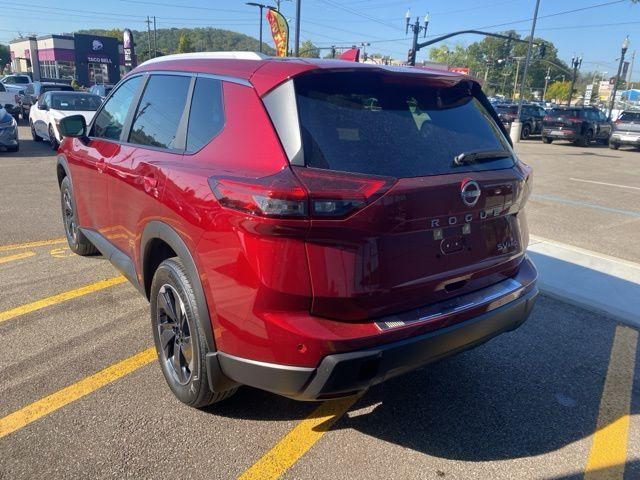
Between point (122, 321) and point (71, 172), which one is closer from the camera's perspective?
point (122, 321)

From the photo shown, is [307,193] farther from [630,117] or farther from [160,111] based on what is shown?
[630,117]

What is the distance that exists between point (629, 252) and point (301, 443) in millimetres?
5461

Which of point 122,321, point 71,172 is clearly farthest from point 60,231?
point 122,321

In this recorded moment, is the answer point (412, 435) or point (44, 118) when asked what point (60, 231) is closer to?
point (412, 435)

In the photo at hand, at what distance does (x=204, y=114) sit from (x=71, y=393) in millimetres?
1774

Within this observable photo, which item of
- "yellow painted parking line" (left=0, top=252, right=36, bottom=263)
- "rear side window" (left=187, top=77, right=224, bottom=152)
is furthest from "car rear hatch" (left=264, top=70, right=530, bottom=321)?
"yellow painted parking line" (left=0, top=252, right=36, bottom=263)

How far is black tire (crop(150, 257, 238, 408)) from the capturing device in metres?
2.46

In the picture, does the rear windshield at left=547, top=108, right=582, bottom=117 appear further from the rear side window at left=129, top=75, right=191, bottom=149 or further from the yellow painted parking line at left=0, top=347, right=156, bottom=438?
the yellow painted parking line at left=0, top=347, right=156, bottom=438

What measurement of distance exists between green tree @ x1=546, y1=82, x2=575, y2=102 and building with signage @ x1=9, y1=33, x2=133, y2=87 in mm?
88269

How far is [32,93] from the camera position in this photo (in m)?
20.8

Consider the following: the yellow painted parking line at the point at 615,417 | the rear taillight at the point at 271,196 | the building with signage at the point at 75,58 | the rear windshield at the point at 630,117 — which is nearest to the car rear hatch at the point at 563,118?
the rear windshield at the point at 630,117

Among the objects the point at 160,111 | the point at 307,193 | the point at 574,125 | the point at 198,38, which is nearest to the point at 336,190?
the point at 307,193

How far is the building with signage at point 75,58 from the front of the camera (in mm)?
59062

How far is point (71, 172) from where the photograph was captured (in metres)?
4.55
